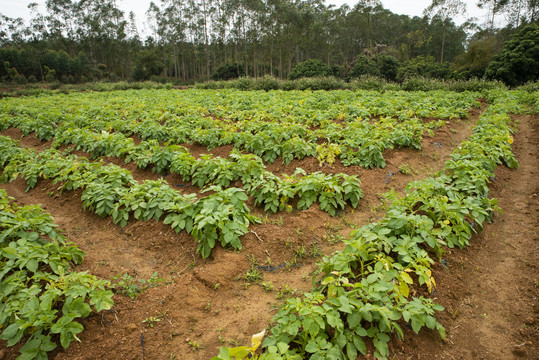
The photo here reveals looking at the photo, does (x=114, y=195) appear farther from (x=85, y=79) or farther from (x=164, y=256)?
(x=85, y=79)

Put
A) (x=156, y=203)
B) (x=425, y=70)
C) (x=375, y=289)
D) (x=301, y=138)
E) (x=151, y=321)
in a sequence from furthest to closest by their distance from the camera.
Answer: (x=425, y=70) → (x=301, y=138) → (x=156, y=203) → (x=151, y=321) → (x=375, y=289)

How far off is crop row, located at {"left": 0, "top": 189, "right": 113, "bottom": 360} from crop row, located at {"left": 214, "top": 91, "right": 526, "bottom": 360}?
1531 mm

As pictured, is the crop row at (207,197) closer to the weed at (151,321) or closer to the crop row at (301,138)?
the weed at (151,321)

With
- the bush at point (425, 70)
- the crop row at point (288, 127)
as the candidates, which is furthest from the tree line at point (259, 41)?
the crop row at point (288, 127)

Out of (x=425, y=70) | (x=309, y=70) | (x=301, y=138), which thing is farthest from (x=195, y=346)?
(x=425, y=70)

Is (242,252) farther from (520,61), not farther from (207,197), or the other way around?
(520,61)

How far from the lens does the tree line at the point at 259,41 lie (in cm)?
3666

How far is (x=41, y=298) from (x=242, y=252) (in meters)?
2.17

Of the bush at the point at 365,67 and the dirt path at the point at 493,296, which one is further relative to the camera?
the bush at the point at 365,67

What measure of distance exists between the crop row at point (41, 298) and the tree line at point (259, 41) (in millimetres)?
33997

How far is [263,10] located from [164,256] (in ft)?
158

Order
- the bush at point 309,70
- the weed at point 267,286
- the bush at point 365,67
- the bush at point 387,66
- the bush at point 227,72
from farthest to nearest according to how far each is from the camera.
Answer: the bush at point 227,72, the bush at point 387,66, the bush at point 365,67, the bush at point 309,70, the weed at point 267,286

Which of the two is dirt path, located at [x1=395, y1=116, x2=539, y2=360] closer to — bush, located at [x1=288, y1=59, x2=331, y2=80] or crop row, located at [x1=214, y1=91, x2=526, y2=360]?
crop row, located at [x1=214, y1=91, x2=526, y2=360]

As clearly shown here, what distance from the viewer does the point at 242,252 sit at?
404 cm
